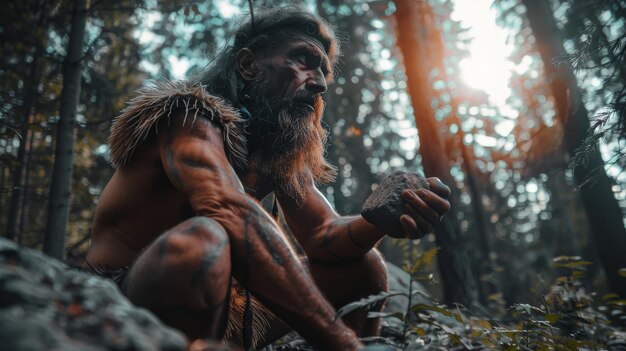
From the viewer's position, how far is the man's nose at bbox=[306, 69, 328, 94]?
10.6ft

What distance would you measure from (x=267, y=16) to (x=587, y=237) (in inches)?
938

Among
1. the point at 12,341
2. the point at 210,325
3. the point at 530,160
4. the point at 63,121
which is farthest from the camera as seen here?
the point at 530,160

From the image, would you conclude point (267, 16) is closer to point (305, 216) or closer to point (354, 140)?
point (305, 216)

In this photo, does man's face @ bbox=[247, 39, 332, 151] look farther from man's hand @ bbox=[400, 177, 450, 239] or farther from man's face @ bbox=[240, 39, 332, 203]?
man's hand @ bbox=[400, 177, 450, 239]

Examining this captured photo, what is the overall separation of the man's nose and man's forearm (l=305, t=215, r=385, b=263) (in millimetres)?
949

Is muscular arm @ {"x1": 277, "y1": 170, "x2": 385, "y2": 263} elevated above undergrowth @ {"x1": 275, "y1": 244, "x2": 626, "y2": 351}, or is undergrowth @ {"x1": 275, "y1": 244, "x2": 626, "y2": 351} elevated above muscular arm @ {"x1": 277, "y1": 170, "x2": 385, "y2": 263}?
muscular arm @ {"x1": 277, "y1": 170, "x2": 385, "y2": 263}

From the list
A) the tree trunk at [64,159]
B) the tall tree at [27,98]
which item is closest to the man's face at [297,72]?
the tree trunk at [64,159]

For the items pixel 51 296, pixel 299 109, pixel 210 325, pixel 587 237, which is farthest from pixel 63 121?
pixel 587 237

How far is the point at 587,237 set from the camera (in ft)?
73.8

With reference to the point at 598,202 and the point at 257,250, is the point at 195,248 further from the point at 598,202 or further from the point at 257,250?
the point at 598,202

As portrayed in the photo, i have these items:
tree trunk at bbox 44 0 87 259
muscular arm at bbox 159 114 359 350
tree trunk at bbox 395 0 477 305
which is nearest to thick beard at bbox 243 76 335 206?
muscular arm at bbox 159 114 359 350

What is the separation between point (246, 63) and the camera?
348 cm

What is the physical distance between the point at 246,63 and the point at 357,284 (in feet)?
6.04

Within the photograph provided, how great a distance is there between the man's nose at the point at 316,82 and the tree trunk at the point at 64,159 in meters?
3.17
